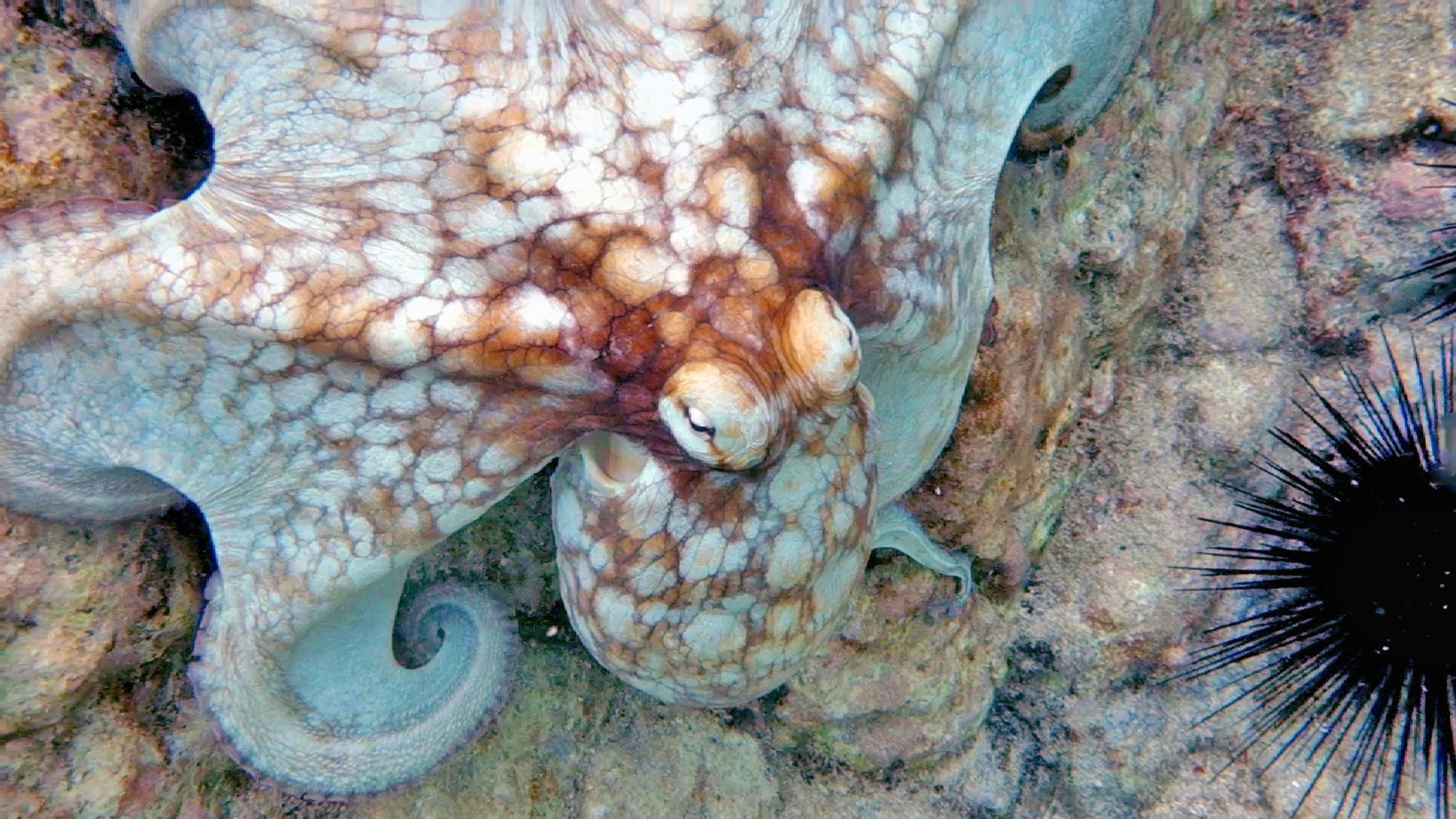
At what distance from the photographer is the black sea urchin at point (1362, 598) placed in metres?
2.81

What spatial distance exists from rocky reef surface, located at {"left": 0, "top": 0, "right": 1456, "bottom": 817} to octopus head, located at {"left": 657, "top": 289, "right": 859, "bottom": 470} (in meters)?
1.14

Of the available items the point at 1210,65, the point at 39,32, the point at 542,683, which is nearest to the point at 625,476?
the point at 542,683

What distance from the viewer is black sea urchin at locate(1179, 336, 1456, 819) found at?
2.81m

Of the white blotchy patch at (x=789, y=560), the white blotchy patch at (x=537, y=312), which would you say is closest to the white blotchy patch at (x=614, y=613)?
the white blotchy patch at (x=789, y=560)

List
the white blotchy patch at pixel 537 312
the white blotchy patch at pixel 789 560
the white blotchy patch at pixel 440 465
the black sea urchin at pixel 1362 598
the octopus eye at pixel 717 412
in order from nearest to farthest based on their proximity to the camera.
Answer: the octopus eye at pixel 717 412 → the white blotchy patch at pixel 537 312 → the white blotchy patch at pixel 440 465 → the white blotchy patch at pixel 789 560 → the black sea urchin at pixel 1362 598

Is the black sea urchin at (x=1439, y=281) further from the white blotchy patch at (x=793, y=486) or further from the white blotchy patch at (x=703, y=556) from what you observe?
the white blotchy patch at (x=703, y=556)

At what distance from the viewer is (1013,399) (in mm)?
3027

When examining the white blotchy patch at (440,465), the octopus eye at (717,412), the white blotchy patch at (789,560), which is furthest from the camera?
the white blotchy patch at (789,560)

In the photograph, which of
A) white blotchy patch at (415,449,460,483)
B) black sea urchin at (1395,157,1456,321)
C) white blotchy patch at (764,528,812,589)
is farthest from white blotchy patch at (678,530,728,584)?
black sea urchin at (1395,157,1456,321)

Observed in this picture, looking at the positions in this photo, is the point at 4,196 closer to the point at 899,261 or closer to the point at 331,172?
the point at 331,172

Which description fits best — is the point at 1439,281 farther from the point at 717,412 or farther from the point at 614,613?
the point at 614,613

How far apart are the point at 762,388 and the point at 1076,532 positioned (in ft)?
7.63

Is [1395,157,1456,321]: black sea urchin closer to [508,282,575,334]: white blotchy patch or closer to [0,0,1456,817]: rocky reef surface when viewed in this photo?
[0,0,1456,817]: rocky reef surface

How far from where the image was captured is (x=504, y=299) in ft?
6.48
